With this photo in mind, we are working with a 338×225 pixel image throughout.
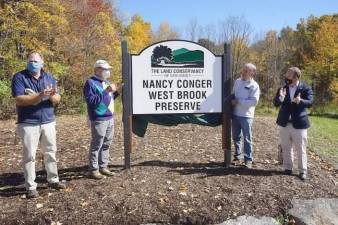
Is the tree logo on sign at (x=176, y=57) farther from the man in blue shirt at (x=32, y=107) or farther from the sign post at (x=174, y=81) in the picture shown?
the man in blue shirt at (x=32, y=107)

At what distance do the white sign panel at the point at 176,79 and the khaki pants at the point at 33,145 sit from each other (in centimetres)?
154

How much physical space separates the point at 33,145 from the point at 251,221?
2.94 meters

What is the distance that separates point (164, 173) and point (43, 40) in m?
12.2

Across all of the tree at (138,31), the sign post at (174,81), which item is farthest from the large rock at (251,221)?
the tree at (138,31)

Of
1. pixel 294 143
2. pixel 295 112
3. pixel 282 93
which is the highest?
pixel 282 93

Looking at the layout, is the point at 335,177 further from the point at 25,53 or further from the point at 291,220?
the point at 25,53

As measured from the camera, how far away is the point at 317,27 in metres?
44.3

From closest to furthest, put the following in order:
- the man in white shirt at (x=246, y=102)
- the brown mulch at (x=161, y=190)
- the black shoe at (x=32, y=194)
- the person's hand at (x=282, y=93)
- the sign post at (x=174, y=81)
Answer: the brown mulch at (x=161, y=190) → the black shoe at (x=32, y=194) → the person's hand at (x=282, y=93) → the sign post at (x=174, y=81) → the man in white shirt at (x=246, y=102)

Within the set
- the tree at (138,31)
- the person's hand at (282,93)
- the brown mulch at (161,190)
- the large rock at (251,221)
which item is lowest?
the large rock at (251,221)

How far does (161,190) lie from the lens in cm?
618

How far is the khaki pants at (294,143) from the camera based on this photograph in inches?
269

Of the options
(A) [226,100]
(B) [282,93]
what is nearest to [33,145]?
(A) [226,100]

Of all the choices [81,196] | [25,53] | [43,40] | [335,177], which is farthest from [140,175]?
[43,40]

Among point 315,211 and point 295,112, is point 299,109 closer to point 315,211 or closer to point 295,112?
point 295,112
